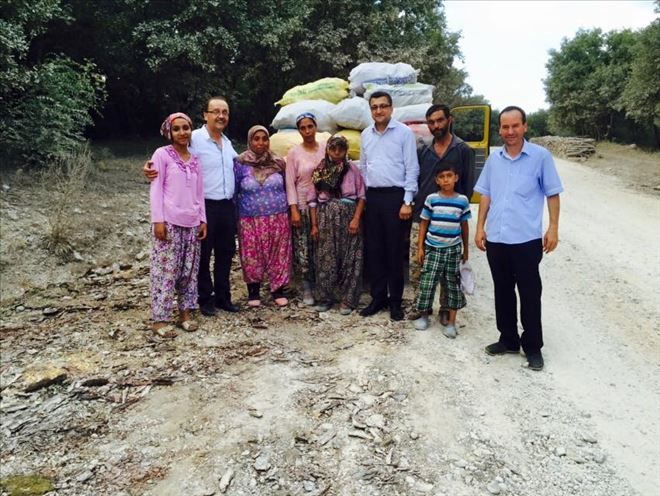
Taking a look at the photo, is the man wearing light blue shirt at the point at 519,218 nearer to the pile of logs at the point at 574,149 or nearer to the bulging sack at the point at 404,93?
the bulging sack at the point at 404,93

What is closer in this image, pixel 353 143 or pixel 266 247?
pixel 266 247

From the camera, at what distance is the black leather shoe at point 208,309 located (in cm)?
440

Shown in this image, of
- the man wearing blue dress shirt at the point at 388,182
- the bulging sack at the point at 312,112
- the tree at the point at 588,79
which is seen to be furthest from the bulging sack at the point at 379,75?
the tree at the point at 588,79

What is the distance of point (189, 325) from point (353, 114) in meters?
2.47

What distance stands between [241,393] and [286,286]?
1.63m

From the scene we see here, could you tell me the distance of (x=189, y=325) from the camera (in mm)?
4117

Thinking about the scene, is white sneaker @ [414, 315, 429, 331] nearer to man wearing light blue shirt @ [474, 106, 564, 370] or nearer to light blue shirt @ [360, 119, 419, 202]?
man wearing light blue shirt @ [474, 106, 564, 370]

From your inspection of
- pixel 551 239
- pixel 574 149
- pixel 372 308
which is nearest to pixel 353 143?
pixel 372 308

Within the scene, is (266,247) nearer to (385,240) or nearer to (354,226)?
(354,226)

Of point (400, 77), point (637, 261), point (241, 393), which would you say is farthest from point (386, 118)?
point (637, 261)

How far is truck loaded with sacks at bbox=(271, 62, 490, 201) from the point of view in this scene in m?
4.85

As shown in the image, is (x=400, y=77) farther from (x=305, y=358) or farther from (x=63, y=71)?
(x=63, y=71)

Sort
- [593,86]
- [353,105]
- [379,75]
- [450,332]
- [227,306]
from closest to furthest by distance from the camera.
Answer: [450,332], [227,306], [353,105], [379,75], [593,86]

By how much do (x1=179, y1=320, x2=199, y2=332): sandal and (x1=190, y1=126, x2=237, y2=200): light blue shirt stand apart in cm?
104
